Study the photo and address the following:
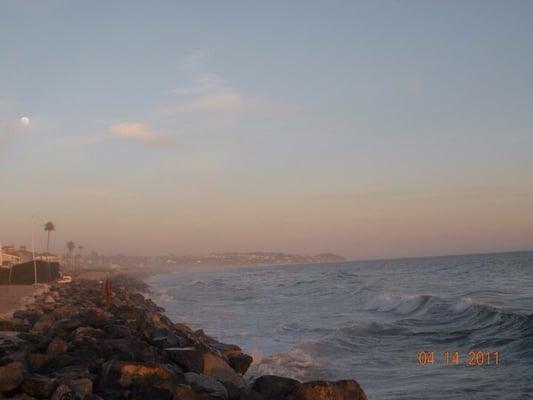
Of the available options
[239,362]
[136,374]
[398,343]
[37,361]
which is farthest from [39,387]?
[398,343]

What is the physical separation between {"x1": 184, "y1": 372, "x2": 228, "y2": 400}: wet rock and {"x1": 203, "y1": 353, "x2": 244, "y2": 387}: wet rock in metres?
0.57

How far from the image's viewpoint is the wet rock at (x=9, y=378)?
5684 mm

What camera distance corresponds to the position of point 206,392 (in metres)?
6.66

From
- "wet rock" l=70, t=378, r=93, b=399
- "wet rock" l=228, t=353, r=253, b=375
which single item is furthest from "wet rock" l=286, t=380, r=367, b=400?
"wet rock" l=228, t=353, r=253, b=375

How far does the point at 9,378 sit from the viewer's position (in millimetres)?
5754

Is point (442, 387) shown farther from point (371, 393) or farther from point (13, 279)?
point (13, 279)

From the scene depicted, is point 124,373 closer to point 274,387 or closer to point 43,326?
point 274,387

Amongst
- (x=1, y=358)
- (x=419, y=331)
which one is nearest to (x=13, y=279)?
→ (x=419, y=331)

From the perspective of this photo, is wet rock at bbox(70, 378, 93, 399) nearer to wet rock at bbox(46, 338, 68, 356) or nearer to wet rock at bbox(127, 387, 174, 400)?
wet rock at bbox(127, 387, 174, 400)

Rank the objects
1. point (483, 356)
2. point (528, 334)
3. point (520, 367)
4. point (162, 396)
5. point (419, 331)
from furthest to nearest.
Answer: point (419, 331) < point (528, 334) < point (483, 356) < point (520, 367) < point (162, 396)

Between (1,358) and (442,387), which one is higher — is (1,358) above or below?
above

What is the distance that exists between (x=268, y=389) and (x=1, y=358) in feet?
11.5
